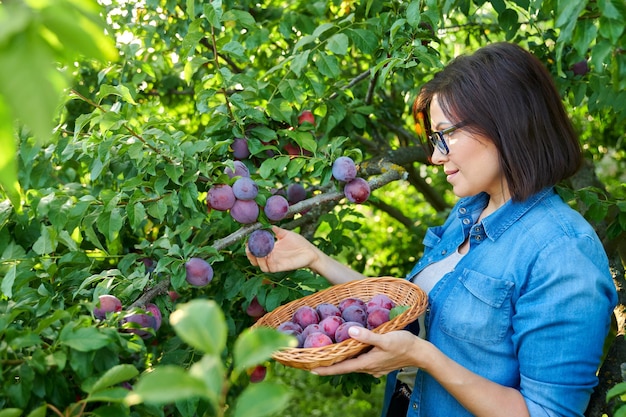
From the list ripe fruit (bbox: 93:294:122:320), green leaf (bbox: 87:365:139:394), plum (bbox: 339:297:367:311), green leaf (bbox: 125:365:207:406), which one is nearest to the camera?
green leaf (bbox: 125:365:207:406)

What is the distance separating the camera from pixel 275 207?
1.86m

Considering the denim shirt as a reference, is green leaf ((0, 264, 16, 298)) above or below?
above

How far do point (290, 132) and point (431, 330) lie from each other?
0.72 meters

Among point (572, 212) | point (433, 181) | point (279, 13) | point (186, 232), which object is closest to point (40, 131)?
point (186, 232)

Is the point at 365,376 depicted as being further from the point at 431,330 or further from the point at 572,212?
the point at 572,212

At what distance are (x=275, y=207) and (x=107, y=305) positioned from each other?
0.55m

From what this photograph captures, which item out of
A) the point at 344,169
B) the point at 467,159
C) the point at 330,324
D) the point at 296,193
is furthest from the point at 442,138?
the point at 296,193

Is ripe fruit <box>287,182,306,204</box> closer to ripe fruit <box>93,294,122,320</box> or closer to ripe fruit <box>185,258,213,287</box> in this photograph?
ripe fruit <box>185,258,213,287</box>

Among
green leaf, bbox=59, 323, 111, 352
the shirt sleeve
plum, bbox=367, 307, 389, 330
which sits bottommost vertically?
the shirt sleeve

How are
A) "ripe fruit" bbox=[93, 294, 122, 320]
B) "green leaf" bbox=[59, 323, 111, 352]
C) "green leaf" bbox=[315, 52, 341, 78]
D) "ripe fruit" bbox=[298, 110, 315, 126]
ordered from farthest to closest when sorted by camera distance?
"ripe fruit" bbox=[298, 110, 315, 126]
"green leaf" bbox=[315, 52, 341, 78]
"ripe fruit" bbox=[93, 294, 122, 320]
"green leaf" bbox=[59, 323, 111, 352]

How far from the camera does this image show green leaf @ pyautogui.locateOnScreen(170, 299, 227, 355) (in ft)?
2.30

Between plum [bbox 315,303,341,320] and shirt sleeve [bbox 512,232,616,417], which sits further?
plum [bbox 315,303,341,320]

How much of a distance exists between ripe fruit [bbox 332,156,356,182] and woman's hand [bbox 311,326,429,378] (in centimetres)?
58

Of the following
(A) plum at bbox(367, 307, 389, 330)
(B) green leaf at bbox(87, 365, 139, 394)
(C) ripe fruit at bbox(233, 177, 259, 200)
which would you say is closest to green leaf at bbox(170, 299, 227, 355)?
(B) green leaf at bbox(87, 365, 139, 394)
